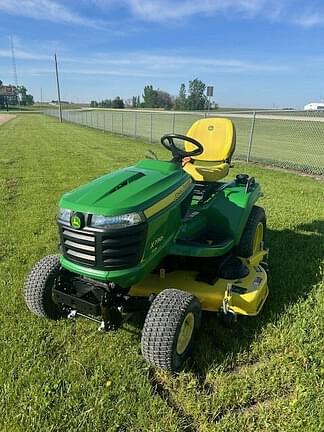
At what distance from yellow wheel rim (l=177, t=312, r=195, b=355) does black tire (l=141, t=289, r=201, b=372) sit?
0.02 m

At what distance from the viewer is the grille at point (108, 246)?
2.16 metres

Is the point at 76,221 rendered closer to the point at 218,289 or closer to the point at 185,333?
the point at 185,333

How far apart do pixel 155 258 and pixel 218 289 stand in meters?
0.56

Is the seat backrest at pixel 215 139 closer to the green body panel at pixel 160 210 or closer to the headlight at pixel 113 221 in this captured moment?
the green body panel at pixel 160 210

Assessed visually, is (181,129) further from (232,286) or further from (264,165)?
(232,286)

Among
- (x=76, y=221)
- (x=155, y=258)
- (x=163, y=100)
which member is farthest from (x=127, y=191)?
(x=163, y=100)

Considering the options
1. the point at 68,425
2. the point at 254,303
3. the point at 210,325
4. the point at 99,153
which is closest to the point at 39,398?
the point at 68,425

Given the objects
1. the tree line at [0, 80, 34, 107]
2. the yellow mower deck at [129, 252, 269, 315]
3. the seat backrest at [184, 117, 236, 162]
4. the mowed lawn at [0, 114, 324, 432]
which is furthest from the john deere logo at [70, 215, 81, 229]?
the tree line at [0, 80, 34, 107]

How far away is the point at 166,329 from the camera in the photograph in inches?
87.4

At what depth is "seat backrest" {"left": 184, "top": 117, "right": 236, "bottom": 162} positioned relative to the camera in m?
3.96

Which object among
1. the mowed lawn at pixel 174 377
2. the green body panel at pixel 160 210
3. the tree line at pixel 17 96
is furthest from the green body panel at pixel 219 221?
the tree line at pixel 17 96

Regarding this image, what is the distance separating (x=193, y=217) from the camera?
3.06 m

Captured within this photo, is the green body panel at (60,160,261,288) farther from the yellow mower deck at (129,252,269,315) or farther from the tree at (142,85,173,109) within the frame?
the tree at (142,85,173,109)

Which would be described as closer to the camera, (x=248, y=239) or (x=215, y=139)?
(x=248, y=239)
